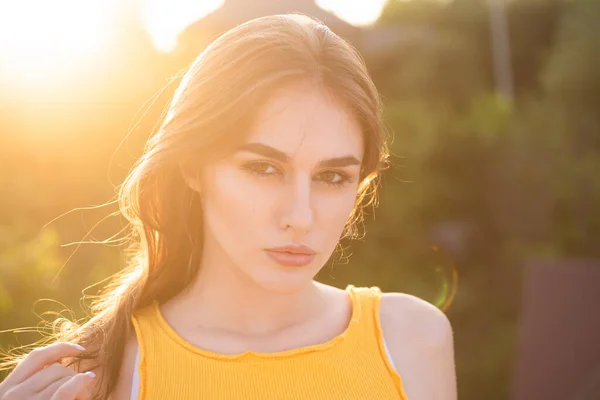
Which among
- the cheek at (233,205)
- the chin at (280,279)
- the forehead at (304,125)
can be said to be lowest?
the chin at (280,279)

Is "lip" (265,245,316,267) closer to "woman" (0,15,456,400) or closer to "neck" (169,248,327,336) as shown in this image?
"woman" (0,15,456,400)

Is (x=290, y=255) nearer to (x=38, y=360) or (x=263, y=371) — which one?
(x=263, y=371)

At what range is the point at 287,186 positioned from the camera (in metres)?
2.46

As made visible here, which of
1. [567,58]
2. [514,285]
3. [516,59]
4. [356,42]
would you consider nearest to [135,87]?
[514,285]

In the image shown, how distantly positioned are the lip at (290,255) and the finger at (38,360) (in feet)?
2.25

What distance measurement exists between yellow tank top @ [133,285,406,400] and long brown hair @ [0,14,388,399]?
0.47 ft

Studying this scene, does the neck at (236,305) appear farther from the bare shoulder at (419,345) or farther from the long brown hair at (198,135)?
the bare shoulder at (419,345)

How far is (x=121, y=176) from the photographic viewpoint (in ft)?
22.3

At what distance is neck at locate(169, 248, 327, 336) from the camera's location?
2764 millimetres

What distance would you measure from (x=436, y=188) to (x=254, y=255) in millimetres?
8832

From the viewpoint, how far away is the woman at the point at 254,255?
2455 mm

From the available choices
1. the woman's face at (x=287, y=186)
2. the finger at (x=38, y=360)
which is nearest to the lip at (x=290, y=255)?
the woman's face at (x=287, y=186)

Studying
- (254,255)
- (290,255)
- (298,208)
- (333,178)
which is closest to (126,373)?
(254,255)

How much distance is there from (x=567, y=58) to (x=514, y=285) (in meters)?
7.11
